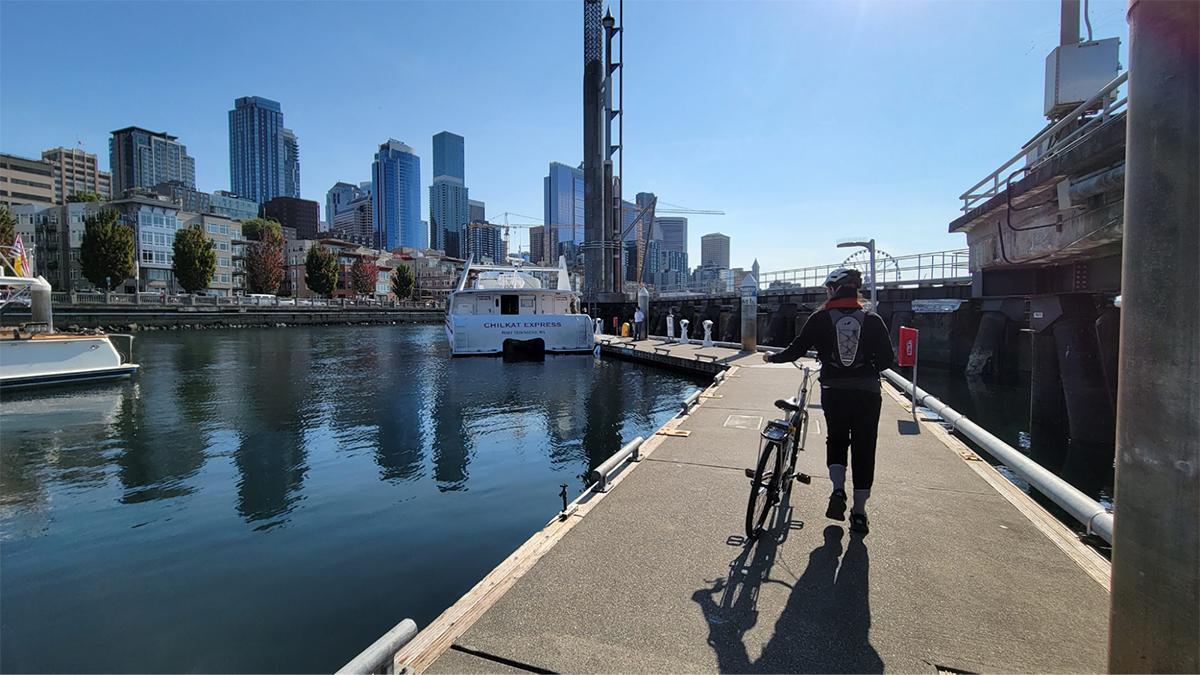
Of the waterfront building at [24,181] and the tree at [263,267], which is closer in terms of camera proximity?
the tree at [263,267]

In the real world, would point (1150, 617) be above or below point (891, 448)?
above

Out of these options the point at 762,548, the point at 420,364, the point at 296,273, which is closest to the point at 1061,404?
the point at 762,548

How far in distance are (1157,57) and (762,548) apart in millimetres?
3095

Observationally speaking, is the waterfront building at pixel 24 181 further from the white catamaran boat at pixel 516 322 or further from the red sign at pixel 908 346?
the red sign at pixel 908 346

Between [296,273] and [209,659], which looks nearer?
[209,659]

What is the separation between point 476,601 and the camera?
3.02 metres

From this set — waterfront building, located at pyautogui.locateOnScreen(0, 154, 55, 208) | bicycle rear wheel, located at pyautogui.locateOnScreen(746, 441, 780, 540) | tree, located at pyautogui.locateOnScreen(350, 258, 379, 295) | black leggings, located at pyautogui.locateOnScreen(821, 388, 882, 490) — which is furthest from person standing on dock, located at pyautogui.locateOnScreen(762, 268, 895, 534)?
waterfront building, located at pyautogui.locateOnScreen(0, 154, 55, 208)

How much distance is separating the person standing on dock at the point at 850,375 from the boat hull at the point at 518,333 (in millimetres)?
21633

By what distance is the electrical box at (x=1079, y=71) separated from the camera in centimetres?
926

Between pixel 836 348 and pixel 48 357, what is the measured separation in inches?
860

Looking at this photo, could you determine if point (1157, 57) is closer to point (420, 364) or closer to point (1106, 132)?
point (1106, 132)

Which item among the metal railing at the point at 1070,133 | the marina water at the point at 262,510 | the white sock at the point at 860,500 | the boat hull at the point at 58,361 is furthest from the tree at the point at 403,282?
the white sock at the point at 860,500

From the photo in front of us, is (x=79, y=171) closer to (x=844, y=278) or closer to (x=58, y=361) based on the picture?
(x=58, y=361)

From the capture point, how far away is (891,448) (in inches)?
248
